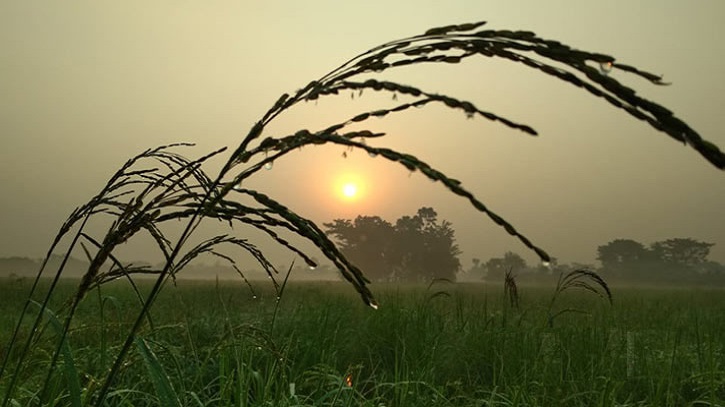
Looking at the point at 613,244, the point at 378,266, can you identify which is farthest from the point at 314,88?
the point at 613,244

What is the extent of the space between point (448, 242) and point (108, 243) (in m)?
83.3

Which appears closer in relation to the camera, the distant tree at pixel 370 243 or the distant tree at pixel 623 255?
the distant tree at pixel 370 243

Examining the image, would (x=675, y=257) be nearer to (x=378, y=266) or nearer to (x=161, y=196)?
(x=378, y=266)

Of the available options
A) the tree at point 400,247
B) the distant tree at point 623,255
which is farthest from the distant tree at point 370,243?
the distant tree at point 623,255

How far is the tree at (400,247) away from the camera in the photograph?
80438 mm

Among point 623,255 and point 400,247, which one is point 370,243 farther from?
point 623,255

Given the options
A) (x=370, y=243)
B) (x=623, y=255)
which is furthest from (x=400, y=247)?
(x=623, y=255)

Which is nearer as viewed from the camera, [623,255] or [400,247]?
[400,247]

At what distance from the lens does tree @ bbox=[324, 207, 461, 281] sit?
264 ft

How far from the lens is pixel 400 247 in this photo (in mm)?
84000

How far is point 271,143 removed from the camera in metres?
1.12

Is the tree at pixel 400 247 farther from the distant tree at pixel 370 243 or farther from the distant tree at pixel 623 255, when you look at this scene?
the distant tree at pixel 623 255

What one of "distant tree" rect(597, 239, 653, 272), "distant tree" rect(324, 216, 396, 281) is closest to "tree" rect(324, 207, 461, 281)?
"distant tree" rect(324, 216, 396, 281)

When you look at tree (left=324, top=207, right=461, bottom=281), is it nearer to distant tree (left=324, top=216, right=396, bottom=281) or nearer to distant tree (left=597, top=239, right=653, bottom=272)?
distant tree (left=324, top=216, right=396, bottom=281)
